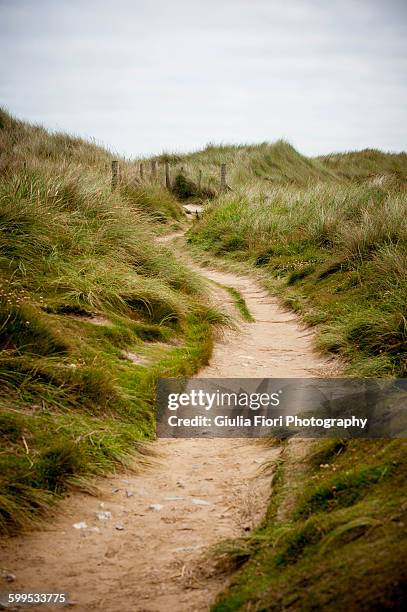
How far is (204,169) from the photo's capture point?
889 inches

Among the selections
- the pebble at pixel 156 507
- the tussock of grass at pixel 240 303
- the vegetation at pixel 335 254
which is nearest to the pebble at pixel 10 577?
the pebble at pixel 156 507

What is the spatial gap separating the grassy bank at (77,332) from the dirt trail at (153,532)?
0.17 m

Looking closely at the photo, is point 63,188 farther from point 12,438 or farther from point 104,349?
point 12,438

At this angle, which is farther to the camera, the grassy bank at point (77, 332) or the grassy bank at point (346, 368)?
the grassy bank at point (77, 332)

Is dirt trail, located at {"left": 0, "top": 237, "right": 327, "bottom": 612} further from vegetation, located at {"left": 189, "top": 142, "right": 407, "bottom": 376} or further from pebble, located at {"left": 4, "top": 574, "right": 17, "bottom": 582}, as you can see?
vegetation, located at {"left": 189, "top": 142, "right": 407, "bottom": 376}

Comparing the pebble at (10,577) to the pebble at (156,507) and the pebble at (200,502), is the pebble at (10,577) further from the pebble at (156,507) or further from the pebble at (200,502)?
the pebble at (200,502)

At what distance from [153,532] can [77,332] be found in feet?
7.87

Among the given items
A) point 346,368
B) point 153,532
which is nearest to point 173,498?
point 153,532

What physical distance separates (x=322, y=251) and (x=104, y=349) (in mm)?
5708

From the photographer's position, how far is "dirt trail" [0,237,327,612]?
7.76 feet

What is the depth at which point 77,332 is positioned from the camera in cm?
491

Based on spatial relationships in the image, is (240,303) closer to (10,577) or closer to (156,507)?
(156,507)

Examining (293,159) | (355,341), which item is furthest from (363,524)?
(293,159)

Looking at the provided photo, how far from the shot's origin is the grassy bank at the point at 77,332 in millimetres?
3297
